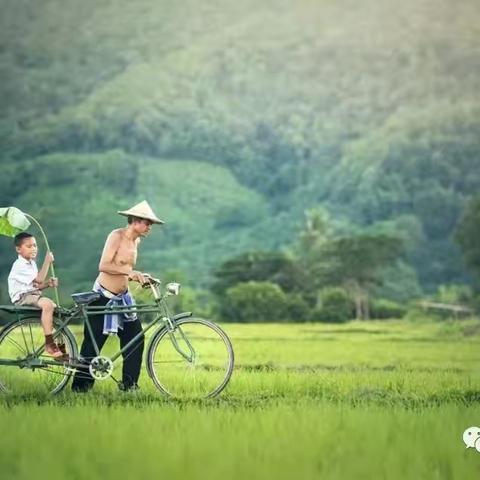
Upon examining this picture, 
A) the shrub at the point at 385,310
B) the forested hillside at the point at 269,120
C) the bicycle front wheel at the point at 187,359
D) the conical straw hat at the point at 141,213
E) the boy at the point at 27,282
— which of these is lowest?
the shrub at the point at 385,310

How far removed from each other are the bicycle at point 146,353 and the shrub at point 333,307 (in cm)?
722

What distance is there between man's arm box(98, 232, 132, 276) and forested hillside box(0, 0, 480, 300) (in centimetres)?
939

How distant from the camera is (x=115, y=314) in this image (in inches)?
159

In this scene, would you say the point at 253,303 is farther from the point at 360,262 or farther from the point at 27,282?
Answer: the point at 27,282

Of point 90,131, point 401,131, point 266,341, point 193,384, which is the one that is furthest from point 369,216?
point 193,384

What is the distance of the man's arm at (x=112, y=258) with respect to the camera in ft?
12.9

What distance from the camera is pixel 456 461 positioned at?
10.3ft

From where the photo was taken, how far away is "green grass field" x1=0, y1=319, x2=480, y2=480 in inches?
119

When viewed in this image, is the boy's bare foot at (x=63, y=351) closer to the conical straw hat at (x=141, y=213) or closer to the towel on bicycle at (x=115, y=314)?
the towel on bicycle at (x=115, y=314)

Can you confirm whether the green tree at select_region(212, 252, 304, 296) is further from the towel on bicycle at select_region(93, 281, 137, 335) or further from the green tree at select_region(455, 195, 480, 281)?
the towel on bicycle at select_region(93, 281, 137, 335)

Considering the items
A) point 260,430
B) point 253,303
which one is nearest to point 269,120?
point 253,303

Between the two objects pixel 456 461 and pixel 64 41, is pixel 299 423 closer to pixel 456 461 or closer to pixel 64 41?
pixel 456 461

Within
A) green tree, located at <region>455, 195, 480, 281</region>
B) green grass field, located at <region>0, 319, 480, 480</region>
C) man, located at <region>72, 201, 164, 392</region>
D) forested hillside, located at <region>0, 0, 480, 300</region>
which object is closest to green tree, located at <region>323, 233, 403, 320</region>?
forested hillside, located at <region>0, 0, 480, 300</region>

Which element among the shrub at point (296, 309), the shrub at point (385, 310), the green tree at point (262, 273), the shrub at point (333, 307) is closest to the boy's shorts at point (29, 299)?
the shrub at point (296, 309)
